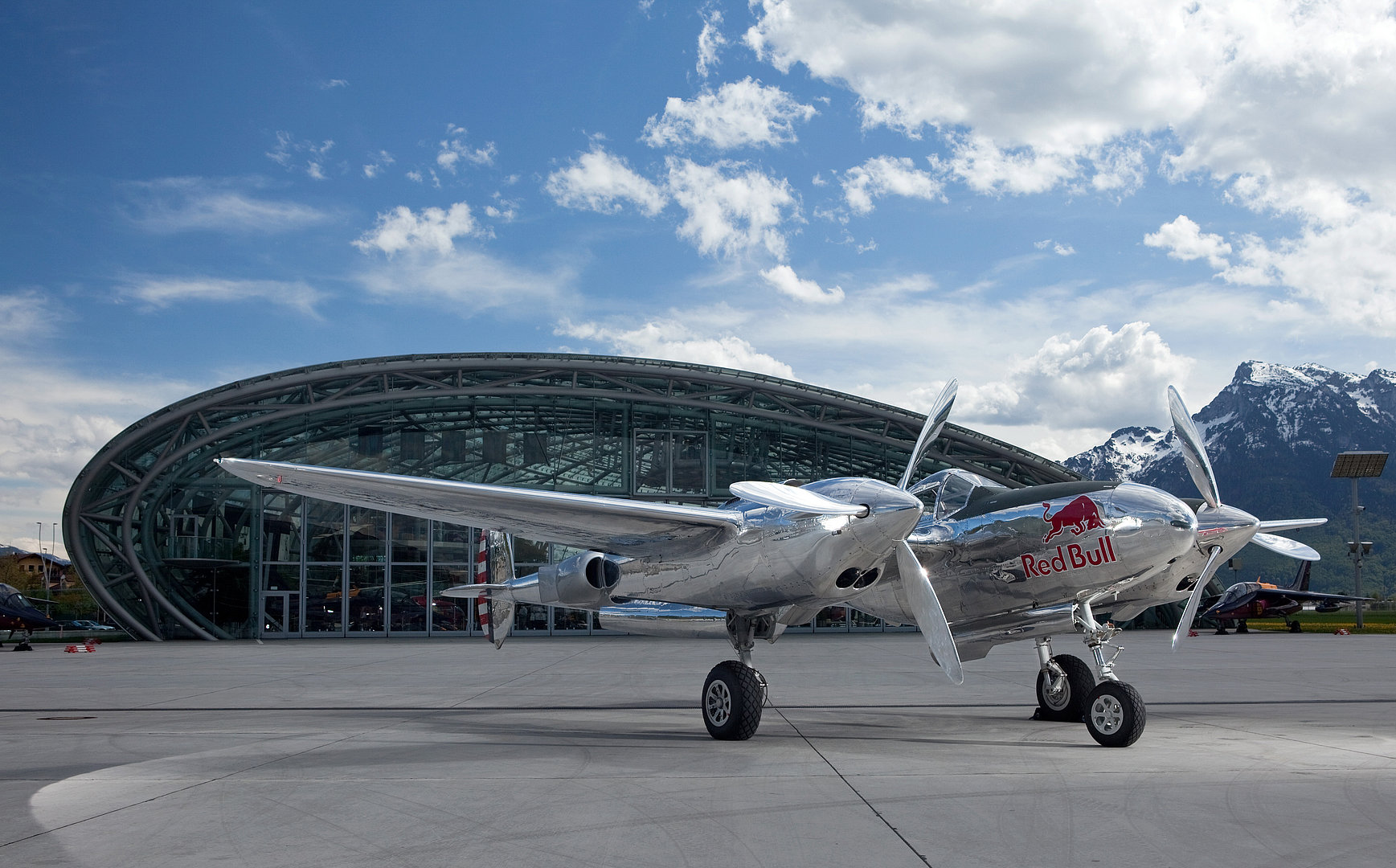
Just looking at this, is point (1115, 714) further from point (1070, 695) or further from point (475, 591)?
point (475, 591)

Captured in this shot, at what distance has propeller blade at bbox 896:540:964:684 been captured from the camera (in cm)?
883

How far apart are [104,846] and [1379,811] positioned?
8.59m

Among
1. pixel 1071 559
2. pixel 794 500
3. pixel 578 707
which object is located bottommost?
pixel 578 707

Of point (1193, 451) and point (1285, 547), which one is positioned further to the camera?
point (1285, 547)

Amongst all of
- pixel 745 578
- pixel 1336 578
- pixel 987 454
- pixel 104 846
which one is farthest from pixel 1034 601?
pixel 1336 578

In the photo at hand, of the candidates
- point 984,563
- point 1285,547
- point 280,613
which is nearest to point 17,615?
point 280,613

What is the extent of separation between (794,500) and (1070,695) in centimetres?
552

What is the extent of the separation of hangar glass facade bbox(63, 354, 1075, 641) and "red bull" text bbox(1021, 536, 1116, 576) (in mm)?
26967

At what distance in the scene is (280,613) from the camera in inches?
1480

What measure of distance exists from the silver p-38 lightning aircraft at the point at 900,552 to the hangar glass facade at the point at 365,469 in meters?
25.8

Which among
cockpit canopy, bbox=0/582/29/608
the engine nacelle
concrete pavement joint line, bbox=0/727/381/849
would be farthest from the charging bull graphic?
cockpit canopy, bbox=0/582/29/608

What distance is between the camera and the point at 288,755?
370 inches

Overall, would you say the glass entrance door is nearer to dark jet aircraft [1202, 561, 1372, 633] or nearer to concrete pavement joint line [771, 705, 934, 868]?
concrete pavement joint line [771, 705, 934, 868]

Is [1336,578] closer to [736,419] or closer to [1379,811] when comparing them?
[736,419]
